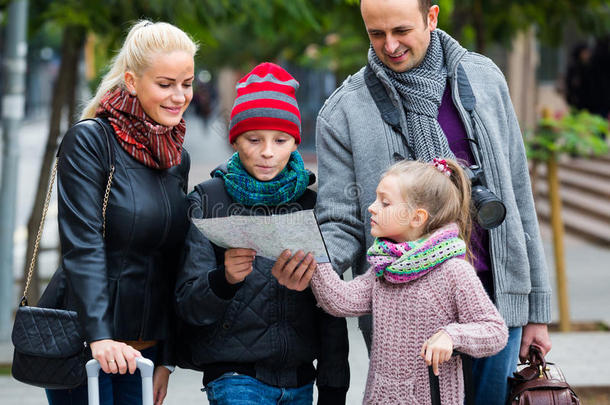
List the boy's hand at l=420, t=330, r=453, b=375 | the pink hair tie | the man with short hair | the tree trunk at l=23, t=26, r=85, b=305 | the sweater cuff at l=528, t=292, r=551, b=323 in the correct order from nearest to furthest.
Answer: the boy's hand at l=420, t=330, r=453, b=375 → the pink hair tie → the man with short hair → the sweater cuff at l=528, t=292, r=551, b=323 → the tree trunk at l=23, t=26, r=85, b=305

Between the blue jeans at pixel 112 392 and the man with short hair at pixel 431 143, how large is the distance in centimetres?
78

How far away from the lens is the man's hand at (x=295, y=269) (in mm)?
2680

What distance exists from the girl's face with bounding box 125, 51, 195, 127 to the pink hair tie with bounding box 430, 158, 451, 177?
80 cm

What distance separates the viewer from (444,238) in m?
2.70

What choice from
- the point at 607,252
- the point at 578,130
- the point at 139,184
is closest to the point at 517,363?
the point at 139,184

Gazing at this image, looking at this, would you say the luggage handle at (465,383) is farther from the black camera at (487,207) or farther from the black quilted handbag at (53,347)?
the black quilted handbag at (53,347)

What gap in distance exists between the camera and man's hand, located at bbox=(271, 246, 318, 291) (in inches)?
105

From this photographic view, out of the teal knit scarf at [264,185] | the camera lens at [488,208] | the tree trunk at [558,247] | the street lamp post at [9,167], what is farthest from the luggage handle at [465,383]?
the street lamp post at [9,167]

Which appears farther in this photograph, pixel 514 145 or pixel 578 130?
pixel 578 130

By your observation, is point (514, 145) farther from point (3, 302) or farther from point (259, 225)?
point (3, 302)

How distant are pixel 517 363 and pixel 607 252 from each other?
353 inches

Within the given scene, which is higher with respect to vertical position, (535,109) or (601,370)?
(535,109)

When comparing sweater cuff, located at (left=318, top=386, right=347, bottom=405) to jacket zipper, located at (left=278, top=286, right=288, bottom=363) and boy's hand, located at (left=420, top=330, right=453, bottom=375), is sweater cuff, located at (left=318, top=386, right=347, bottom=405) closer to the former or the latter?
jacket zipper, located at (left=278, top=286, right=288, bottom=363)

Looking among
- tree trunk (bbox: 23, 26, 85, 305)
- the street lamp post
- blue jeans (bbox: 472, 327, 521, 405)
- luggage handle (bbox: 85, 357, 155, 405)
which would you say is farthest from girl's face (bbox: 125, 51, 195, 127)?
tree trunk (bbox: 23, 26, 85, 305)
